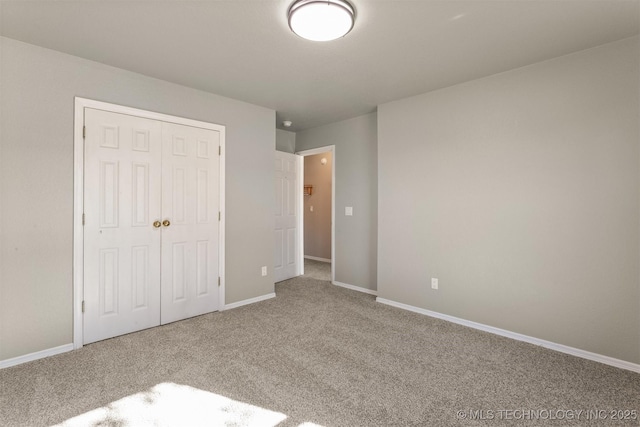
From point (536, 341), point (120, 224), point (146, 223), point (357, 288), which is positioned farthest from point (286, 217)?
point (536, 341)

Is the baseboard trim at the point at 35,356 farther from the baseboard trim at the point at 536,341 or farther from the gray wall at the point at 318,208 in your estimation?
the gray wall at the point at 318,208

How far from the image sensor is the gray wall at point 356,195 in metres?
4.18

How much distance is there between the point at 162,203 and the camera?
307 cm

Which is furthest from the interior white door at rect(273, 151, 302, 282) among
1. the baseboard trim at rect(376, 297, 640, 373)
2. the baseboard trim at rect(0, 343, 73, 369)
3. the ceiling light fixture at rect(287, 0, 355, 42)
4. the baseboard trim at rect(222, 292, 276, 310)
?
the ceiling light fixture at rect(287, 0, 355, 42)

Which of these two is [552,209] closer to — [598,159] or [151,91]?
[598,159]

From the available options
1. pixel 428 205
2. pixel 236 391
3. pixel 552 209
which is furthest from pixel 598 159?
pixel 236 391

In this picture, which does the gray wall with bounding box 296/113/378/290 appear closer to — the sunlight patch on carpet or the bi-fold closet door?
the bi-fold closet door

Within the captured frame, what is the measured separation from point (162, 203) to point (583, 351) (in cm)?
392

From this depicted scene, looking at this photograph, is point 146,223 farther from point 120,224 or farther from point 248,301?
point 248,301

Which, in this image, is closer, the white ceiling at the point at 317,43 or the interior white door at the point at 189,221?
the white ceiling at the point at 317,43

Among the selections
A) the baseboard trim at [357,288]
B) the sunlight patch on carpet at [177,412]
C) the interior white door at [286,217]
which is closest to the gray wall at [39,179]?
the sunlight patch on carpet at [177,412]

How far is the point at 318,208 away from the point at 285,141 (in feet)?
6.72

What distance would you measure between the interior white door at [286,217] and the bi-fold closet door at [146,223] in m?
1.44

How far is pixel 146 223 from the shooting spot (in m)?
2.97
